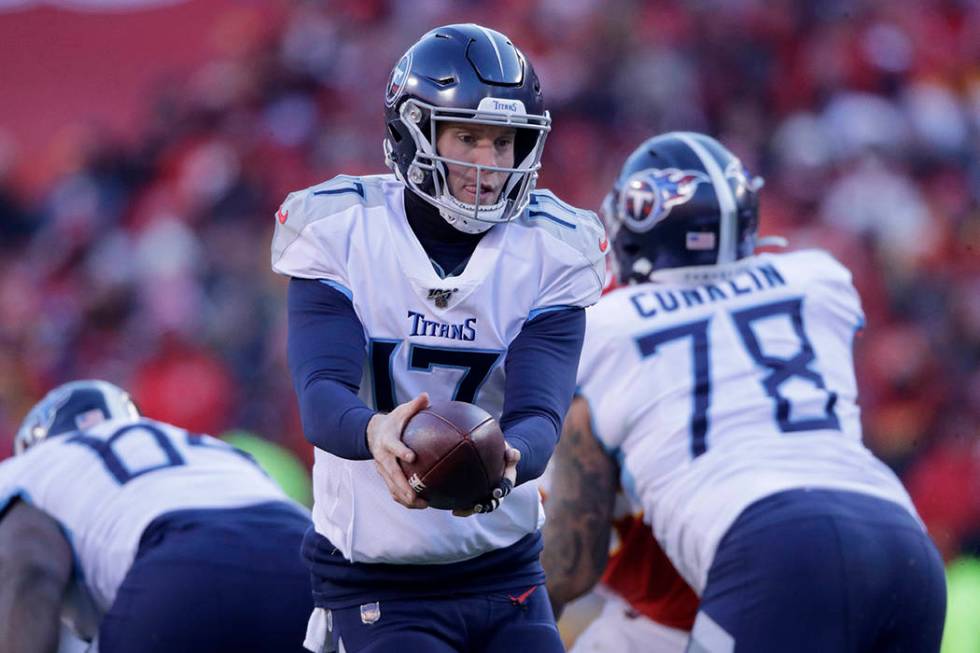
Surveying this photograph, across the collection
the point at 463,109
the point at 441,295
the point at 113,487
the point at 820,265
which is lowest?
the point at 113,487

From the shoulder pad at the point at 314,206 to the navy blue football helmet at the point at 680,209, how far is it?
1.61 m

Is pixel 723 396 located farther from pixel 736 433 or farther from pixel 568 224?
pixel 568 224

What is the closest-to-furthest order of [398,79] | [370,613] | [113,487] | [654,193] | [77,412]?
[370,613] → [398,79] → [113,487] → [654,193] → [77,412]

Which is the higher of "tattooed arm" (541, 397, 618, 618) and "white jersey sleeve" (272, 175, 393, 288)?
"white jersey sleeve" (272, 175, 393, 288)

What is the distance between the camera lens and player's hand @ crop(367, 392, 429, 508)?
2539mm

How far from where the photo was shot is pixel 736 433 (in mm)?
4133

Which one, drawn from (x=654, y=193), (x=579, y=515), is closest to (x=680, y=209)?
(x=654, y=193)

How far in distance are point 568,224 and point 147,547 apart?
6.06 ft

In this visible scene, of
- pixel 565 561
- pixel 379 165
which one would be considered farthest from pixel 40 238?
pixel 565 561

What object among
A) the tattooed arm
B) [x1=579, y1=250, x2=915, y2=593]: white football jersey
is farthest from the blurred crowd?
the tattooed arm

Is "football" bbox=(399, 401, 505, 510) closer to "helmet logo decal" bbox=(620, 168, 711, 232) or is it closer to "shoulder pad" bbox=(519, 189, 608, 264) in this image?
"shoulder pad" bbox=(519, 189, 608, 264)

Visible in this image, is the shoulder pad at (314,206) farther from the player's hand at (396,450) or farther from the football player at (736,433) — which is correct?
the football player at (736,433)

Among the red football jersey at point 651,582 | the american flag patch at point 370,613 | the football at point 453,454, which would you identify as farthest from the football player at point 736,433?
the football at point 453,454

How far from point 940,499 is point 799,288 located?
3.99 metres
